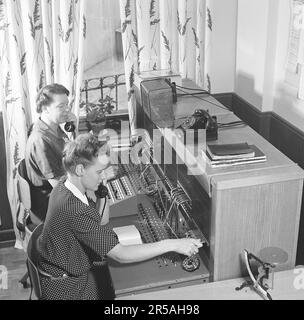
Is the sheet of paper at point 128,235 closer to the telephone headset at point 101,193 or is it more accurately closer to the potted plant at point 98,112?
the telephone headset at point 101,193

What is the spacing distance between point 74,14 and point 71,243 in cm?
173

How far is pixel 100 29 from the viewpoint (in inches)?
130

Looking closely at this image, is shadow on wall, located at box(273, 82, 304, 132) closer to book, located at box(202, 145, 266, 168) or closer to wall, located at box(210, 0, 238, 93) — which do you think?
wall, located at box(210, 0, 238, 93)

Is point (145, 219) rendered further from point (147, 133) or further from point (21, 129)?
point (21, 129)

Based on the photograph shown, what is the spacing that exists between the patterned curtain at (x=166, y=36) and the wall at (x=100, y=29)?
16cm

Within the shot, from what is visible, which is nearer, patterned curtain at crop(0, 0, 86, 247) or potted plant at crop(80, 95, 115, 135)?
patterned curtain at crop(0, 0, 86, 247)

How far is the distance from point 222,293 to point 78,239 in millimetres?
659

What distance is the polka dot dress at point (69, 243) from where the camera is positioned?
1917 millimetres

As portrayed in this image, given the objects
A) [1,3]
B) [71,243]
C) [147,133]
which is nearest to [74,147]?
[71,243]

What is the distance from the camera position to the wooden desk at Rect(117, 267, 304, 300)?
6.50 feet

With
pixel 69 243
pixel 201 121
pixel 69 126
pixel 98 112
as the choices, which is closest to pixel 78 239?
pixel 69 243

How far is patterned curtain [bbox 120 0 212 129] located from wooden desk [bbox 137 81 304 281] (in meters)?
1.30

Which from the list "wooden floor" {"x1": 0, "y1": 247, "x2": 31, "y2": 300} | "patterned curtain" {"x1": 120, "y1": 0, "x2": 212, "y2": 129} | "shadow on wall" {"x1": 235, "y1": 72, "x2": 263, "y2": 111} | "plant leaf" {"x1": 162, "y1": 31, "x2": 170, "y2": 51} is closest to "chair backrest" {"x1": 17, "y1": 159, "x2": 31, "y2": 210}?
"wooden floor" {"x1": 0, "y1": 247, "x2": 31, "y2": 300}

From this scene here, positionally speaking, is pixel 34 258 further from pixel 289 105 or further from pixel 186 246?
pixel 289 105
